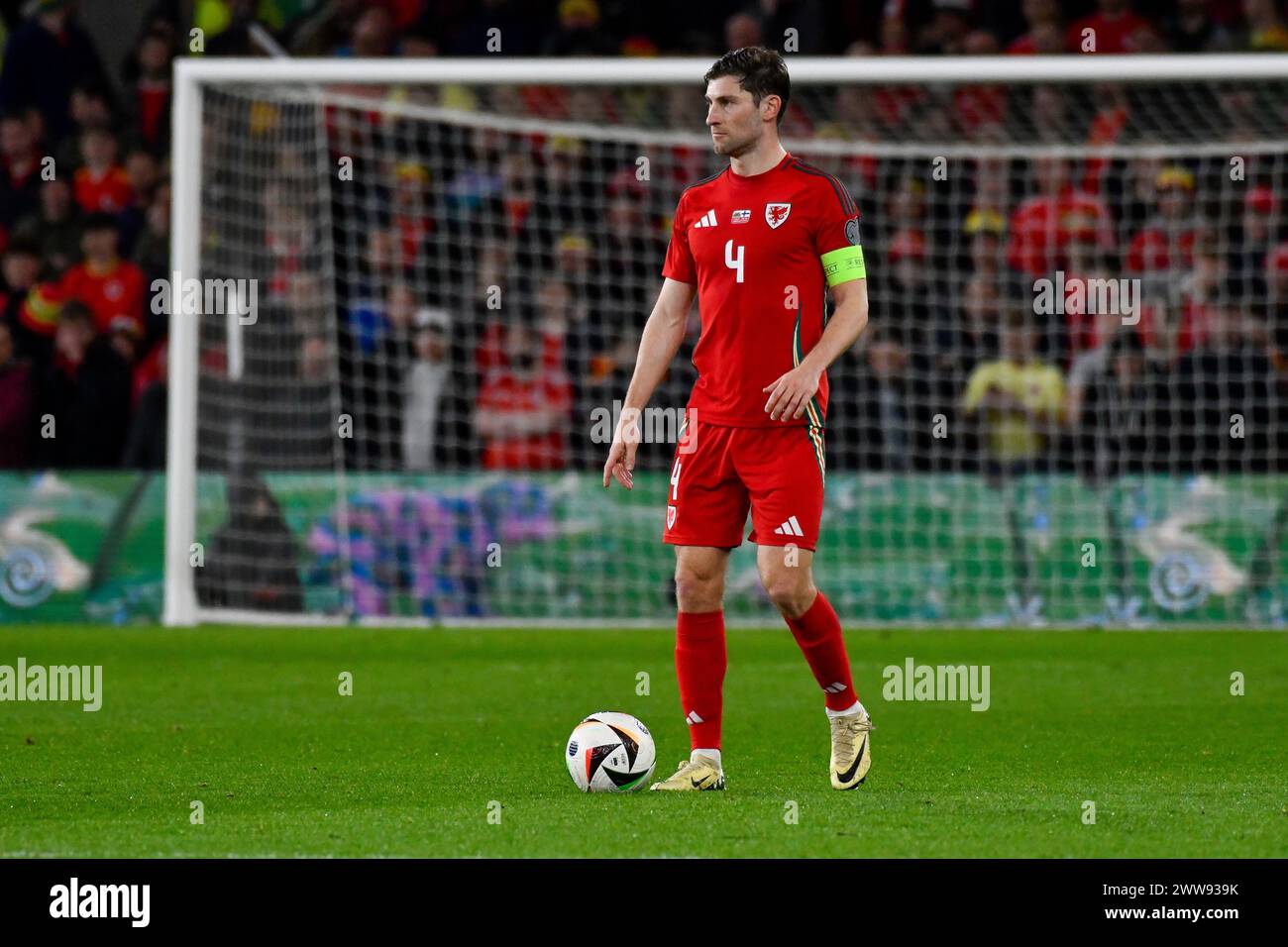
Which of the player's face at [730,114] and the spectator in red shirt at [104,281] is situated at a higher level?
the spectator in red shirt at [104,281]

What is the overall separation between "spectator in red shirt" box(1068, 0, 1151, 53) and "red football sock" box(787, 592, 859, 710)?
10272 millimetres

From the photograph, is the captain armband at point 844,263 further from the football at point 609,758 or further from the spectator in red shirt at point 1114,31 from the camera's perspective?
the spectator in red shirt at point 1114,31

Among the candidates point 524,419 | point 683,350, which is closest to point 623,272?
point 683,350

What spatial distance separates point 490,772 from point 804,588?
1.31 meters

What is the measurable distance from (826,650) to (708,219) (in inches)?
53.9

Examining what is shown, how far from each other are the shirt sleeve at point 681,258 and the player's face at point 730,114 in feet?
0.93

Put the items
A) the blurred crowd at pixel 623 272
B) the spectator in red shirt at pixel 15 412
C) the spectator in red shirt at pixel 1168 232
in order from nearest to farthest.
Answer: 1. the blurred crowd at pixel 623 272
2. the spectator in red shirt at pixel 15 412
3. the spectator in red shirt at pixel 1168 232

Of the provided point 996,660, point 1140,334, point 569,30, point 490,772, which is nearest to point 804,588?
point 490,772

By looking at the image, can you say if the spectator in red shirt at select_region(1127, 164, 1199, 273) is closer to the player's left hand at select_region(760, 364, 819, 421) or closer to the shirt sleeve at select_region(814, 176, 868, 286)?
the shirt sleeve at select_region(814, 176, 868, 286)

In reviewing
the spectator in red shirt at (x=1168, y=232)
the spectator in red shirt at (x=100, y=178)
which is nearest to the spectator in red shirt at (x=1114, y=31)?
the spectator in red shirt at (x=1168, y=232)

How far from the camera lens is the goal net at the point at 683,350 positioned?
1205cm

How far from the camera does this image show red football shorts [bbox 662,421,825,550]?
568 centimetres

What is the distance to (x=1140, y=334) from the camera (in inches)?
505

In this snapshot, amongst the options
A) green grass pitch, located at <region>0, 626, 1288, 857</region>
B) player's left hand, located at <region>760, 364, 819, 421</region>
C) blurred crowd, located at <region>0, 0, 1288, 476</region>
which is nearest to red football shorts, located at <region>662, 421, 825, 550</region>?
player's left hand, located at <region>760, 364, 819, 421</region>
